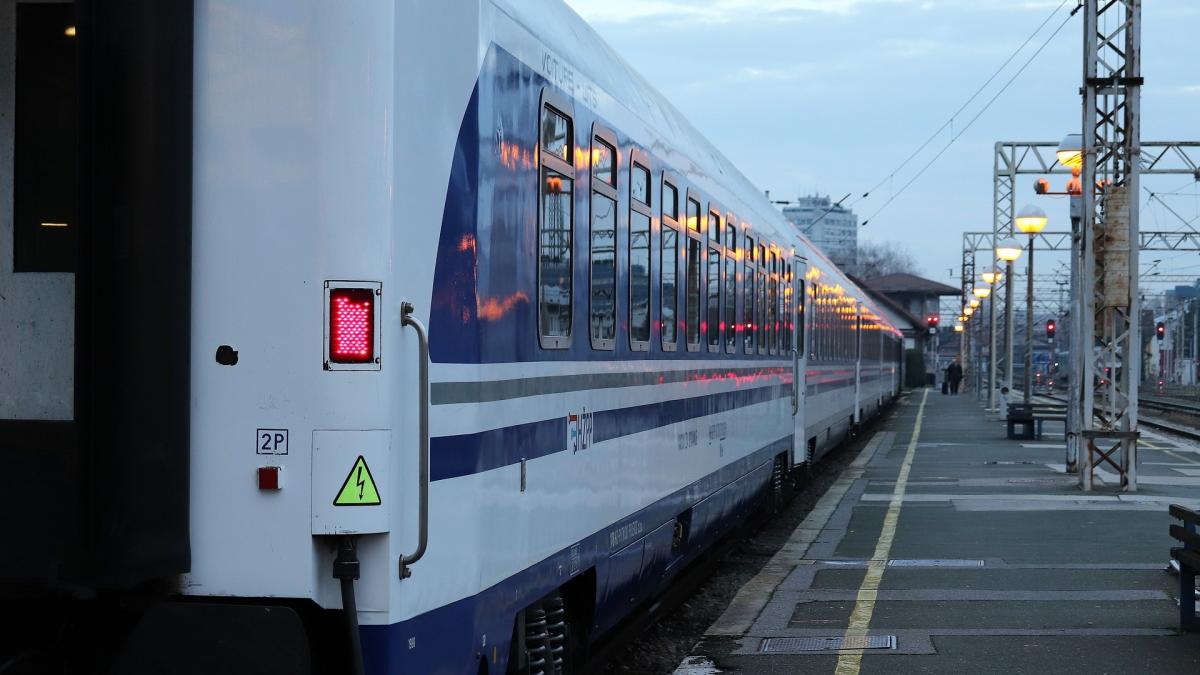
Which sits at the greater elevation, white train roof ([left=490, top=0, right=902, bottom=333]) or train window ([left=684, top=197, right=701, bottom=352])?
white train roof ([left=490, top=0, right=902, bottom=333])

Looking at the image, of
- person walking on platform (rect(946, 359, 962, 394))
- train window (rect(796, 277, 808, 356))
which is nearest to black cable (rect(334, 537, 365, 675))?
train window (rect(796, 277, 808, 356))

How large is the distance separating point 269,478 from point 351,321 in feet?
1.71

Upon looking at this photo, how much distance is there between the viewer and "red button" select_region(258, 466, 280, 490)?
4648mm

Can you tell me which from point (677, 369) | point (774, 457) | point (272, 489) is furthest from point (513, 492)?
point (774, 457)

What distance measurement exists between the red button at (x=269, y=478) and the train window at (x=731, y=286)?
23.7ft

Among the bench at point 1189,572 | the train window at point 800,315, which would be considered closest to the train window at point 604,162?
the bench at point 1189,572

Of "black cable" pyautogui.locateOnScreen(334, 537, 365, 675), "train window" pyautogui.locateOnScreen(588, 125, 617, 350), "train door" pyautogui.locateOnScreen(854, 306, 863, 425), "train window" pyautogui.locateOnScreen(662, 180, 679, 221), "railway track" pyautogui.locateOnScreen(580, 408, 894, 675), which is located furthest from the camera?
"train door" pyautogui.locateOnScreen(854, 306, 863, 425)

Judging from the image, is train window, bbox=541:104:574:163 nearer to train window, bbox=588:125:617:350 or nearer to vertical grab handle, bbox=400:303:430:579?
train window, bbox=588:125:617:350

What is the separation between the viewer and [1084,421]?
19.7 m

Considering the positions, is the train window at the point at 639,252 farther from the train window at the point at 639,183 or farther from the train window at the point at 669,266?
the train window at the point at 669,266

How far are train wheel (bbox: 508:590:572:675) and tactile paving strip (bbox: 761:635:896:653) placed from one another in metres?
2.74

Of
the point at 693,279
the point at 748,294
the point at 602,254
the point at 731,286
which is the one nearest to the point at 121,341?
the point at 602,254

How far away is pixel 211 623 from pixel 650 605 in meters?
6.73

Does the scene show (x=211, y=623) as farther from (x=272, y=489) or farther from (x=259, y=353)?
(x=259, y=353)
